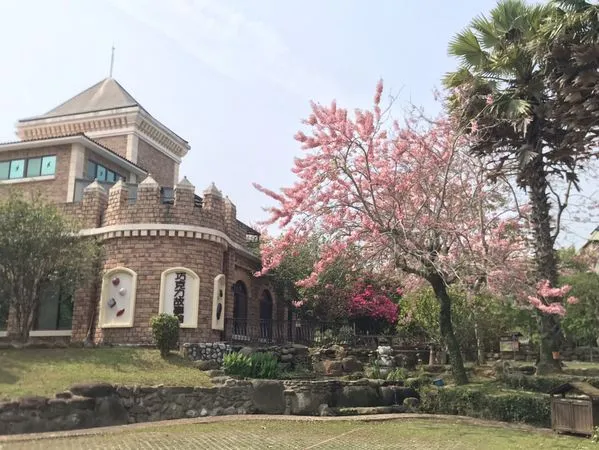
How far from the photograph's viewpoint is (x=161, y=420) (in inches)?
563

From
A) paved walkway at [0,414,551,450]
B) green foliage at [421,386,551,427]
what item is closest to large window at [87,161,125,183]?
paved walkway at [0,414,551,450]

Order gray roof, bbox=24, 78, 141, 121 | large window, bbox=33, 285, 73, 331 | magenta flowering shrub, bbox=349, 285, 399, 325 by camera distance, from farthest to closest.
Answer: gray roof, bbox=24, 78, 141, 121, magenta flowering shrub, bbox=349, 285, 399, 325, large window, bbox=33, 285, 73, 331

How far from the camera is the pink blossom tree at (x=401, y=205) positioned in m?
15.2

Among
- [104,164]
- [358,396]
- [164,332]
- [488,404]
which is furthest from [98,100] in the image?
[488,404]

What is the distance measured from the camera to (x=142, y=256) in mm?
19594

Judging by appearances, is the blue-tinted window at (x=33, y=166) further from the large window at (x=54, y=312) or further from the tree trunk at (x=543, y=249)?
the tree trunk at (x=543, y=249)

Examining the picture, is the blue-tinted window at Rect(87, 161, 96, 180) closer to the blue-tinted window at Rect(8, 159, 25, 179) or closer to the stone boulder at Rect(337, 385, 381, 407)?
the blue-tinted window at Rect(8, 159, 25, 179)

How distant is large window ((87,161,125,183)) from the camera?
25875mm

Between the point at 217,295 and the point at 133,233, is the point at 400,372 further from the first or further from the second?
the point at 133,233

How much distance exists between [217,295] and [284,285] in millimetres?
4367

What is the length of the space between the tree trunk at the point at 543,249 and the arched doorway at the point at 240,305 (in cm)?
1047

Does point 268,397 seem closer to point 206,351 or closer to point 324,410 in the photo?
point 324,410

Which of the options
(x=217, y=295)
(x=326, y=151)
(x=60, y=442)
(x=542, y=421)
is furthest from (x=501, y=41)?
(x=60, y=442)

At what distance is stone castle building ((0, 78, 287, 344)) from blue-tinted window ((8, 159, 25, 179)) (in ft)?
0.14
